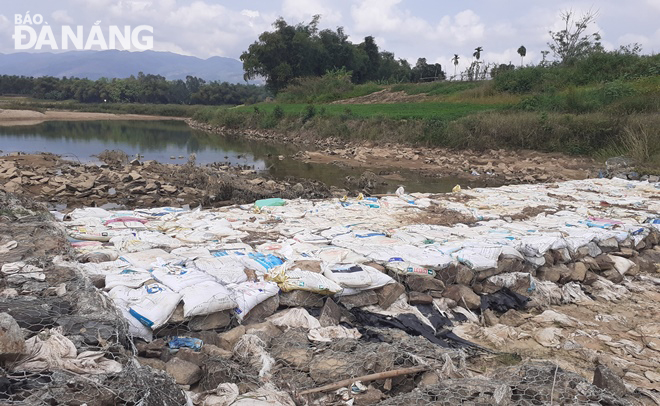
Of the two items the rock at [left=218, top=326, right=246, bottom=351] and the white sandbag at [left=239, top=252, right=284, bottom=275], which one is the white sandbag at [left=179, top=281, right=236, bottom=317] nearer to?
the rock at [left=218, top=326, right=246, bottom=351]

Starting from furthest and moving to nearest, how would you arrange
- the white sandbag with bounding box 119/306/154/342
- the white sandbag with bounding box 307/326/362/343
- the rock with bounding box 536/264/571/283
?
the rock with bounding box 536/264/571/283 < the white sandbag with bounding box 307/326/362/343 < the white sandbag with bounding box 119/306/154/342

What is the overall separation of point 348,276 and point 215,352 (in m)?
1.32

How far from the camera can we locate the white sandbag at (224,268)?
3523mm

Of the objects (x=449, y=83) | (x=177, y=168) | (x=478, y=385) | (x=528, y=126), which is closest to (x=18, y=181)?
(x=177, y=168)

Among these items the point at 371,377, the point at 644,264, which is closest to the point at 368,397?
the point at 371,377

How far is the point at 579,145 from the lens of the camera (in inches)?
610

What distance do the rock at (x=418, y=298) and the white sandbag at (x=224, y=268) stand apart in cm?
137

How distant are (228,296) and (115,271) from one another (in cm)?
103

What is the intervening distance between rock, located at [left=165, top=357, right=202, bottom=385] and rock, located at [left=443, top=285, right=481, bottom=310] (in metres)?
2.34

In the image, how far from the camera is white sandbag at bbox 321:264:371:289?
3668mm

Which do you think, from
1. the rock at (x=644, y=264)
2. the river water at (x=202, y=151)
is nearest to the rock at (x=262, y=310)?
the rock at (x=644, y=264)

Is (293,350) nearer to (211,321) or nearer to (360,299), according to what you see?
(211,321)

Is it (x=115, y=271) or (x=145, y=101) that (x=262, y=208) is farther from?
(x=145, y=101)

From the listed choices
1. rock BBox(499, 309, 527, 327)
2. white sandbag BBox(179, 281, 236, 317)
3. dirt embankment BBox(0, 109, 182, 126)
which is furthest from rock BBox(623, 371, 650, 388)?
dirt embankment BBox(0, 109, 182, 126)
